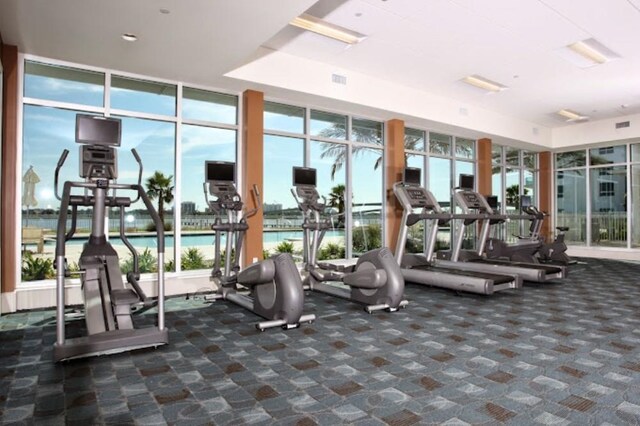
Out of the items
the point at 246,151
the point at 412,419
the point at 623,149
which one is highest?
the point at 623,149

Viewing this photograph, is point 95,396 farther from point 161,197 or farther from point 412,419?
point 161,197

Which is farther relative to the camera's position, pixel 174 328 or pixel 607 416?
pixel 174 328

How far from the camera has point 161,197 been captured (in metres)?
5.78

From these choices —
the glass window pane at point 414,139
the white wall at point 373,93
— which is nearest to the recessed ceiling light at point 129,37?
the white wall at point 373,93

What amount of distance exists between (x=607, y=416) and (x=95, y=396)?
281cm

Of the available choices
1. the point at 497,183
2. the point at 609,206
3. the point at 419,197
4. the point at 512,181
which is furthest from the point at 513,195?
the point at 419,197

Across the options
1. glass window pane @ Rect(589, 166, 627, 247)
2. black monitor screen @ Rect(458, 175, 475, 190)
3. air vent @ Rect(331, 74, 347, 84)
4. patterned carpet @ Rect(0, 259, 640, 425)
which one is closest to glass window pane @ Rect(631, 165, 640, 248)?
glass window pane @ Rect(589, 166, 627, 247)

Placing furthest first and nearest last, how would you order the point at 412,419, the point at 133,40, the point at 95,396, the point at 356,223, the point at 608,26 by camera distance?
the point at 356,223 < the point at 608,26 < the point at 133,40 < the point at 95,396 < the point at 412,419

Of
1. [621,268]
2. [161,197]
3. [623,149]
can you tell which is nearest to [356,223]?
[161,197]

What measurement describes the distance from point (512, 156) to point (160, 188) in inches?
359

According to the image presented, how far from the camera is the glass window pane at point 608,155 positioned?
1051 centimetres

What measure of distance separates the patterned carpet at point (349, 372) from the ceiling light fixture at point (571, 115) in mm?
6141

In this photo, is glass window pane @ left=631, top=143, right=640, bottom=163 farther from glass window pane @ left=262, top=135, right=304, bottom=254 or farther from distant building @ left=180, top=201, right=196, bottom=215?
distant building @ left=180, top=201, right=196, bottom=215

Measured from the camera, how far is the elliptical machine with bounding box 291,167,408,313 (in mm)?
4504
